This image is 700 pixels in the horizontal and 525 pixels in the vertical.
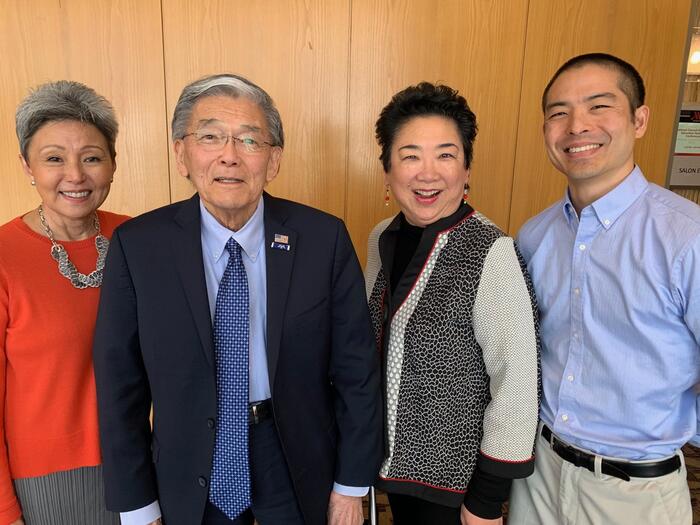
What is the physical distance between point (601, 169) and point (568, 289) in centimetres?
36

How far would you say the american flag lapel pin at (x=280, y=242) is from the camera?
1363 mm

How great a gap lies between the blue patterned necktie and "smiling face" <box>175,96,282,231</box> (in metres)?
0.21

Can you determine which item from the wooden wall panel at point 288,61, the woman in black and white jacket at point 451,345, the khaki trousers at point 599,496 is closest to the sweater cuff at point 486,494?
the woman in black and white jacket at point 451,345

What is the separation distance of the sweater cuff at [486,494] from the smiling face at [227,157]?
103cm

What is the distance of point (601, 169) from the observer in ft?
4.73

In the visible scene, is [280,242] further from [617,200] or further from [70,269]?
[617,200]

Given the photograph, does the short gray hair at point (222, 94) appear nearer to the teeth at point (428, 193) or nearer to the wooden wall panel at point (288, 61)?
the teeth at point (428, 193)

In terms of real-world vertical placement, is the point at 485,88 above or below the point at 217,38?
below

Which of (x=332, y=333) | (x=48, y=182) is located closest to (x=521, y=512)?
(x=332, y=333)

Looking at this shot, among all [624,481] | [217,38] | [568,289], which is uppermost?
[217,38]

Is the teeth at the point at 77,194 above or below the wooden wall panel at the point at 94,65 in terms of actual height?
below

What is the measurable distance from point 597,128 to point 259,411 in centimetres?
126

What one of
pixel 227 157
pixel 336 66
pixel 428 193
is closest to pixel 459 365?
pixel 428 193

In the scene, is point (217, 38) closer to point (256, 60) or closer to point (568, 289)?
point (256, 60)
